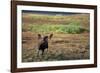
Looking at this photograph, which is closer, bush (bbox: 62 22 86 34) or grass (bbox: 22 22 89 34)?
grass (bbox: 22 22 89 34)

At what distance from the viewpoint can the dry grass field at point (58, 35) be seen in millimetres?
1869

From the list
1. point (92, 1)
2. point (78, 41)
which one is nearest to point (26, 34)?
point (78, 41)

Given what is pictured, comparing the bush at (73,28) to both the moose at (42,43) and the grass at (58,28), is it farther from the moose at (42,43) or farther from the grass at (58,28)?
the moose at (42,43)

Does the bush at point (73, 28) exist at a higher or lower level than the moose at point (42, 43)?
higher

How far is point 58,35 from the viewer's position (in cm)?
197

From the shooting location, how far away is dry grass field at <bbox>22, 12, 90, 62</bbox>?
1869 millimetres

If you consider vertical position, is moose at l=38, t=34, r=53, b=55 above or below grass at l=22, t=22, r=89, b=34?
below

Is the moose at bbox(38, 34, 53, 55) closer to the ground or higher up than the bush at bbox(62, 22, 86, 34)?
closer to the ground

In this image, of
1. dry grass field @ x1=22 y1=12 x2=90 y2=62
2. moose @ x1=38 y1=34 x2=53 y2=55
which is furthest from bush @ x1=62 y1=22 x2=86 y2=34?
moose @ x1=38 y1=34 x2=53 y2=55

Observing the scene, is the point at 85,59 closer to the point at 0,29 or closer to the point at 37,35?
the point at 37,35

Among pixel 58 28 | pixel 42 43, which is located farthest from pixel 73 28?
pixel 42 43

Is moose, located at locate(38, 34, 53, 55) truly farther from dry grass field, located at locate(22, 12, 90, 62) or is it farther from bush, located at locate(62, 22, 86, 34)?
bush, located at locate(62, 22, 86, 34)

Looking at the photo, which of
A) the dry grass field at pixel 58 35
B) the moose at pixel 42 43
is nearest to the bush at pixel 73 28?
the dry grass field at pixel 58 35

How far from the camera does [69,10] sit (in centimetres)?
199
